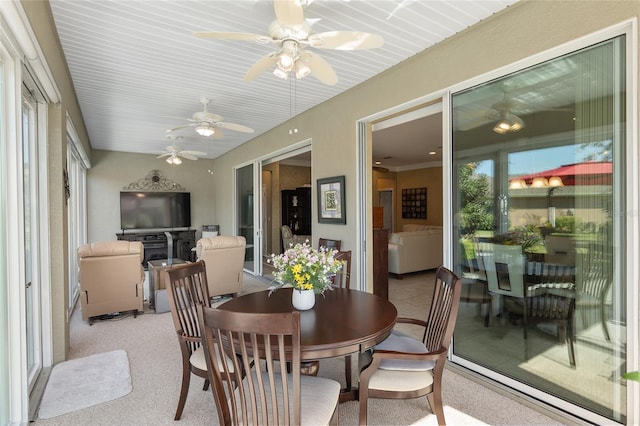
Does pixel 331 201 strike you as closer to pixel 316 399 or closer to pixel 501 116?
pixel 501 116

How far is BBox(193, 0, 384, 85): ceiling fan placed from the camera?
1.91m

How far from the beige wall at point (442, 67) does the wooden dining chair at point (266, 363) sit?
243cm

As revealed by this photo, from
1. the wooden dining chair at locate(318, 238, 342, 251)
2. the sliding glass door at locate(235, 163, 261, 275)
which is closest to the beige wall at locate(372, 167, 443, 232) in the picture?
the sliding glass door at locate(235, 163, 261, 275)

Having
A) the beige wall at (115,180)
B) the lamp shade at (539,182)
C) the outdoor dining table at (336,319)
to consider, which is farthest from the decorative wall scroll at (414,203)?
the outdoor dining table at (336,319)

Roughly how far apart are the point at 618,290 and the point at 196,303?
2.75 meters

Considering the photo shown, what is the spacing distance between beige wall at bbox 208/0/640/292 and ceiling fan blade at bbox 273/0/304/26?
1569 mm

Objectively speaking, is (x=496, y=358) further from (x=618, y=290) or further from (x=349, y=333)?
(x=349, y=333)

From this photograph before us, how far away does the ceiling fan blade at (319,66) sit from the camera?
7.57 feet

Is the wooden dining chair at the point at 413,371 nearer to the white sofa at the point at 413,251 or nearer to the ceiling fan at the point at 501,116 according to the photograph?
the ceiling fan at the point at 501,116

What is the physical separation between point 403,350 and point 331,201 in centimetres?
252

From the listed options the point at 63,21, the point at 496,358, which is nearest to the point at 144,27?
the point at 63,21

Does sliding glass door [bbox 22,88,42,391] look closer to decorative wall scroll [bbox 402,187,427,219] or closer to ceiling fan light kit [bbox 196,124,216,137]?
ceiling fan light kit [bbox 196,124,216,137]

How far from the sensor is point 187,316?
2193 mm

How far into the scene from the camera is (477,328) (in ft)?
9.11
